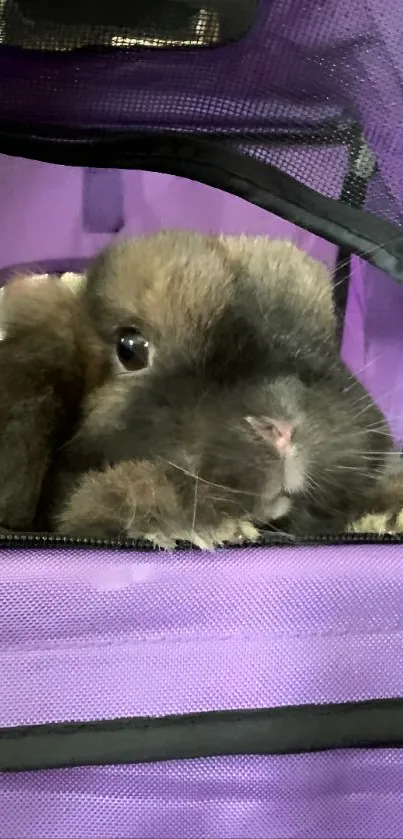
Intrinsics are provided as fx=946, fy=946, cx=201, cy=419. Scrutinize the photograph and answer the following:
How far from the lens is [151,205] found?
1663 mm

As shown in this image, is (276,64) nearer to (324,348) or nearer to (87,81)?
(87,81)

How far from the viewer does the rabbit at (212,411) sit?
2.92 ft

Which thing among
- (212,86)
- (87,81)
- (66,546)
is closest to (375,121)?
(212,86)

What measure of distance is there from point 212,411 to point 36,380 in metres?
0.20

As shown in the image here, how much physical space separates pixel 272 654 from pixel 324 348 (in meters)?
0.44

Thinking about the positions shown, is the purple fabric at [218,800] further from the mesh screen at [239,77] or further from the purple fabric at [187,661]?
the mesh screen at [239,77]

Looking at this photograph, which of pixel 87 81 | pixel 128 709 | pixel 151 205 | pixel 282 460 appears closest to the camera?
pixel 128 709

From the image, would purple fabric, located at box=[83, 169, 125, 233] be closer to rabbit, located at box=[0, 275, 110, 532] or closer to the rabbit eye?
rabbit, located at box=[0, 275, 110, 532]

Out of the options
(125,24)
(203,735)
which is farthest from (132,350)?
(203,735)

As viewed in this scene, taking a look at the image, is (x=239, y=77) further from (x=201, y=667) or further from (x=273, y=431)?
(x=201, y=667)

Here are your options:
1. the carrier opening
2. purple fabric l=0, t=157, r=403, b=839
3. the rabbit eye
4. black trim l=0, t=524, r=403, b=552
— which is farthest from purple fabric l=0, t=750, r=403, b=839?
the carrier opening

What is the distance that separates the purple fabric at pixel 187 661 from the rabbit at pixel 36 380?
6.9 inches

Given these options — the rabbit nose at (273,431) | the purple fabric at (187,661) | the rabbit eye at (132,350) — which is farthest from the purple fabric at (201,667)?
the rabbit eye at (132,350)

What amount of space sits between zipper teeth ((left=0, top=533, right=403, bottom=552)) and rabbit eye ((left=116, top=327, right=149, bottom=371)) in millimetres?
292
